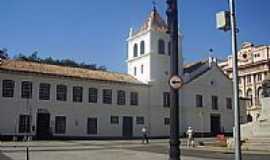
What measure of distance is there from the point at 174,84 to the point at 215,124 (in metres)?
55.2

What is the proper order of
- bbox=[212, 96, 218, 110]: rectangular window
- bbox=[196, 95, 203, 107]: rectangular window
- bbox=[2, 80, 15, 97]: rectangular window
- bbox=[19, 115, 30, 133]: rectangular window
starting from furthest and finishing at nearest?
1. bbox=[212, 96, 218, 110]: rectangular window
2. bbox=[196, 95, 203, 107]: rectangular window
3. bbox=[19, 115, 30, 133]: rectangular window
4. bbox=[2, 80, 15, 97]: rectangular window

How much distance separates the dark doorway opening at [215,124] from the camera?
208 feet

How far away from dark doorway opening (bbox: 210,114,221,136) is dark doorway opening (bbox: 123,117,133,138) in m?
13.7

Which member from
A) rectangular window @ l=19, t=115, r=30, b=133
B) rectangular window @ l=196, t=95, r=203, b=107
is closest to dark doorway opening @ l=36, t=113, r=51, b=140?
rectangular window @ l=19, t=115, r=30, b=133

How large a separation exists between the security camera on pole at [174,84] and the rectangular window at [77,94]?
4163 centimetres

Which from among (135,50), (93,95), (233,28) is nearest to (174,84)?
(233,28)

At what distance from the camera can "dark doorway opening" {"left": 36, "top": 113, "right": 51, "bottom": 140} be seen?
47.9 meters

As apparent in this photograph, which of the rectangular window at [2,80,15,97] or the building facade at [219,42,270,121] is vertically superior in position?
the building facade at [219,42,270,121]

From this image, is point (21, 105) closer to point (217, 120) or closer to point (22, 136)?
point (22, 136)

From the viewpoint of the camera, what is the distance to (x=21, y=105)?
4697cm

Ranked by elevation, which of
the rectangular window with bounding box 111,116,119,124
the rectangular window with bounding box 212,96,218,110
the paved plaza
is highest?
the rectangular window with bounding box 212,96,218,110

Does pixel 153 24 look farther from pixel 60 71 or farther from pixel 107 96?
pixel 60 71

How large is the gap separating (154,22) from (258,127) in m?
33.2

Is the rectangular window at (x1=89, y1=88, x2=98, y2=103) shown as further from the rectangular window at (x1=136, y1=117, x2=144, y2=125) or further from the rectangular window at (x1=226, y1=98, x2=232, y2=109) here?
the rectangular window at (x1=226, y1=98, x2=232, y2=109)
